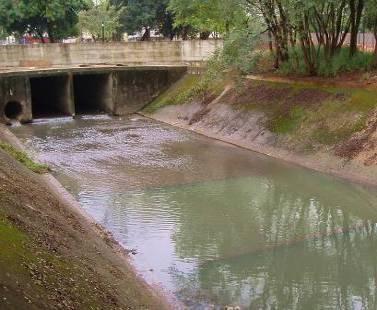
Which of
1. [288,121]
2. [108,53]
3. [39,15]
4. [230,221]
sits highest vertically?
[39,15]

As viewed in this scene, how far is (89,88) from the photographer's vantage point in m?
47.5

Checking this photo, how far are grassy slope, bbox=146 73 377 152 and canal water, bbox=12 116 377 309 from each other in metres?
2.04

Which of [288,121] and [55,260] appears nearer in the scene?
[55,260]

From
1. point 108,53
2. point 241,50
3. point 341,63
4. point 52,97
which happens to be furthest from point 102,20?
point 341,63

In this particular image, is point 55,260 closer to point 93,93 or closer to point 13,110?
point 13,110

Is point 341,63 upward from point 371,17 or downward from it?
downward

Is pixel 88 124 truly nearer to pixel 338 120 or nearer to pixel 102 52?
pixel 102 52

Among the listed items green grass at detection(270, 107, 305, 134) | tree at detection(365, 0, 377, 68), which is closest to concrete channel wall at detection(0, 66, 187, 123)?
green grass at detection(270, 107, 305, 134)

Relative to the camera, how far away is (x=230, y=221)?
17.5 meters

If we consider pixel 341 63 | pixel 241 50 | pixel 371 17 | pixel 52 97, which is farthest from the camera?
pixel 52 97

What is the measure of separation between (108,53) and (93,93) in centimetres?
376

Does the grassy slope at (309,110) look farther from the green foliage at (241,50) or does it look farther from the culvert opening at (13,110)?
the culvert opening at (13,110)

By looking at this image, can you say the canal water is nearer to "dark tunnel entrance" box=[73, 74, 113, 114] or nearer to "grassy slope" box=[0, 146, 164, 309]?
"grassy slope" box=[0, 146, 164, 309]

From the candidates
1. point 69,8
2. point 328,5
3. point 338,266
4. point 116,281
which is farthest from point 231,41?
point 69,8
